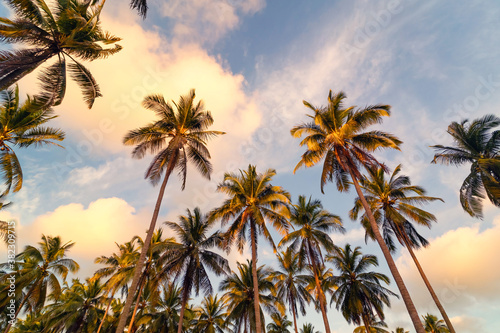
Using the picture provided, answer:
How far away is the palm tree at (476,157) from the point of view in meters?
17.8

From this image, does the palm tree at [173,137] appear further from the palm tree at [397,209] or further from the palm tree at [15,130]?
the palm tree at [397,209]

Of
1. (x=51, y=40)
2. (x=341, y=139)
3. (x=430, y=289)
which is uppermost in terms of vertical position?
(x=341, y=139)

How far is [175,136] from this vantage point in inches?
711

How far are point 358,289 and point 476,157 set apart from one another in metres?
17.0

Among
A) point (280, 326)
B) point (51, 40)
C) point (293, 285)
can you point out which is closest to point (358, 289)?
point (293, 285)

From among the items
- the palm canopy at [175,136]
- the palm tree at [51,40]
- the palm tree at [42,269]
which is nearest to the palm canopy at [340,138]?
the palm canopy at [175,136]

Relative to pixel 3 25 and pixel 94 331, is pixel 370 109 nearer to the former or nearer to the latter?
pixel 3 25

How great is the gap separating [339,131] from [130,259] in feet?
82.7

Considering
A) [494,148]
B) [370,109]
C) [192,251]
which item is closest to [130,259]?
[192,251]

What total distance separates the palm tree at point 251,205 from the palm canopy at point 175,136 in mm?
3175

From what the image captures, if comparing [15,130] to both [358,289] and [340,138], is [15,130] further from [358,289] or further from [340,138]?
[358,289]

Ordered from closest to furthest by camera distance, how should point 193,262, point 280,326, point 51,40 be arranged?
1. point 51,40
2. point 193,262
3. point 280,326

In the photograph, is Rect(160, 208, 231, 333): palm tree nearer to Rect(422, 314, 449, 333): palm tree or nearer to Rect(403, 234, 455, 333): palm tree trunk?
Rect(403, 234, 455, 333): palm tree trunk

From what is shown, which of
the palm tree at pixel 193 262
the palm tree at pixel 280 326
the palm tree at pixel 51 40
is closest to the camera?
the palm tree at pixel 51 40
